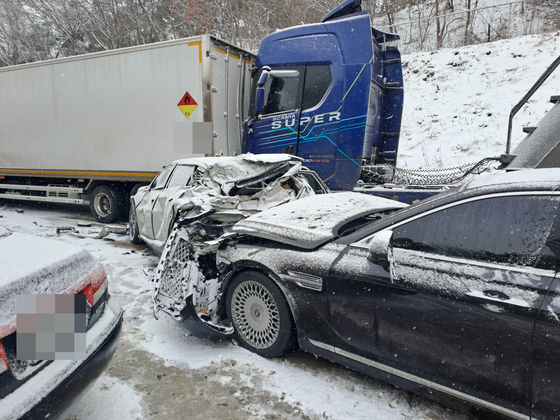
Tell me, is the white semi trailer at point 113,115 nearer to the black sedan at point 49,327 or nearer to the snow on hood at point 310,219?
the snow on hood at point 310,219

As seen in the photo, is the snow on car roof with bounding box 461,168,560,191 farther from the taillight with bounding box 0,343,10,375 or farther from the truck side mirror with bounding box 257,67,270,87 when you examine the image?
the truck side mirror with bounding box 257,67,270,87

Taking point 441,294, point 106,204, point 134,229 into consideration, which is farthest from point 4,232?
point 106,204

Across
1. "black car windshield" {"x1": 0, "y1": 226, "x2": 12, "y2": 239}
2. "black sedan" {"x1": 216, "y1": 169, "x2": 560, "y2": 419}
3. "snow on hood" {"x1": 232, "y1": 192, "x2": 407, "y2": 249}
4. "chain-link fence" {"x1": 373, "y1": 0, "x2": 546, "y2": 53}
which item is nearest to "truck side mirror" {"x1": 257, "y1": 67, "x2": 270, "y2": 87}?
"snow on hood" {"x1": 232, "y1": 192, "x2": 407, "y2": 249}

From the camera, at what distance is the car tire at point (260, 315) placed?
2.91 m

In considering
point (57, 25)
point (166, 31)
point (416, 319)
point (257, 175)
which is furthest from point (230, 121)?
point (57, 25)

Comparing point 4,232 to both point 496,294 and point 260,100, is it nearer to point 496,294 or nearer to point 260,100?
point 496,294

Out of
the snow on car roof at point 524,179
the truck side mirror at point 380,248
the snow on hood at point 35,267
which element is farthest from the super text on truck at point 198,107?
the snow on hood at point 35,267

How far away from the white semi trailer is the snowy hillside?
6.59 meters

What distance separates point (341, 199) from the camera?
146 inches

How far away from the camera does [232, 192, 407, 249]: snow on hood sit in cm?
288

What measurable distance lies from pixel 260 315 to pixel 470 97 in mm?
13320

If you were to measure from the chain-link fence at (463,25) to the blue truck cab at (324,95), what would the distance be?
12399 mm

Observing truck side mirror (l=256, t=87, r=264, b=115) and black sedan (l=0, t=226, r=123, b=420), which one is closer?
black sedan (l=0, t=226, r=123, b=420)

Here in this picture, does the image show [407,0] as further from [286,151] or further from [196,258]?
[196,258]
